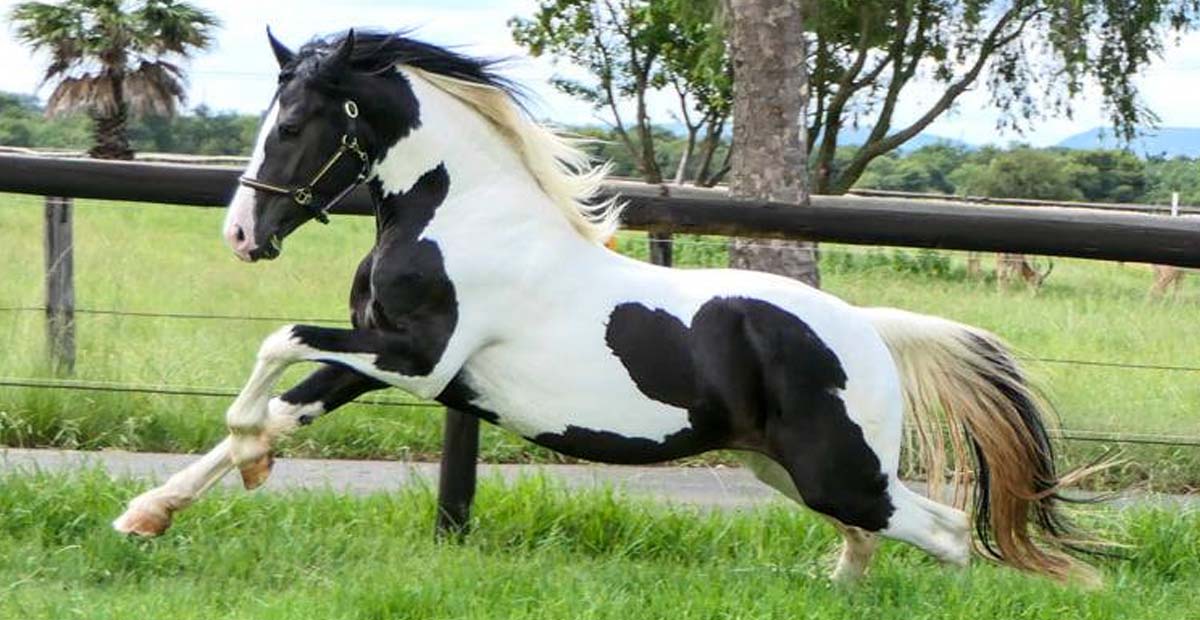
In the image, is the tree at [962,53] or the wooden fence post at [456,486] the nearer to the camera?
the wooden fence post at [456,486]

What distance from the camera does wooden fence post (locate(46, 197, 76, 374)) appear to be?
7.39m

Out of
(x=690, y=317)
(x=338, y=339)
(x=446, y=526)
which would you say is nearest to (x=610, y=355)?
(x=690, y=317)

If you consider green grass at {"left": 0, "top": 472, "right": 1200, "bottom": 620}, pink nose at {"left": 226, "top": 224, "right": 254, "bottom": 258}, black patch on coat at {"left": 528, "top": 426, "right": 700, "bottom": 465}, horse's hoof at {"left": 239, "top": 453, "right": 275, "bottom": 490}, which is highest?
pink nose at {"left": 226, "top": 224, "right": 254, "bottom": 258}

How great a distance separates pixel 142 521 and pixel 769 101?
400cm

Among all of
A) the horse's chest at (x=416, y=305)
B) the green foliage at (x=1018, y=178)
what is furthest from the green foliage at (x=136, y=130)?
the horse's chest at (x=416, y=305)

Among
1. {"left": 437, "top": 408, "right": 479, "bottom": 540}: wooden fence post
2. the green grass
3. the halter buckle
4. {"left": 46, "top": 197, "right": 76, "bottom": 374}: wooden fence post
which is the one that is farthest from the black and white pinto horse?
{"left": 46, "top": 197, "right": 76, "bottom": 374}: wooden fence post

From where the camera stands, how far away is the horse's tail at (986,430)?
5.12 metres

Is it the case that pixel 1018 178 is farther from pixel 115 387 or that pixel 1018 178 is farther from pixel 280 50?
pixel 280 50

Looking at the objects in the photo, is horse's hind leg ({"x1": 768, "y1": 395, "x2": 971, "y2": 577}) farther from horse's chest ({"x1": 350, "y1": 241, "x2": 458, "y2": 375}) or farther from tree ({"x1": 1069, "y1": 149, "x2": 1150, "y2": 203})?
tree ({"x1": 1069, "y1": 149, "x2": 1150, "y2": 203})

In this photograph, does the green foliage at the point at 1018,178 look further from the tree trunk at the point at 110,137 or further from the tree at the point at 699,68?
the tree trunk at the point at 110,137

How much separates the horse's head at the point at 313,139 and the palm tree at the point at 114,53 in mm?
16566

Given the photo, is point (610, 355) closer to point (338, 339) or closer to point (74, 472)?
point (338, 339)

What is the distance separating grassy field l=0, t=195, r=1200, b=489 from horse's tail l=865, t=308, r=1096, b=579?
1931mm

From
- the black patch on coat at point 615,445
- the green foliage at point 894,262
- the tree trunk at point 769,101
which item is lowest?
the black patch on coat at point 615,445
